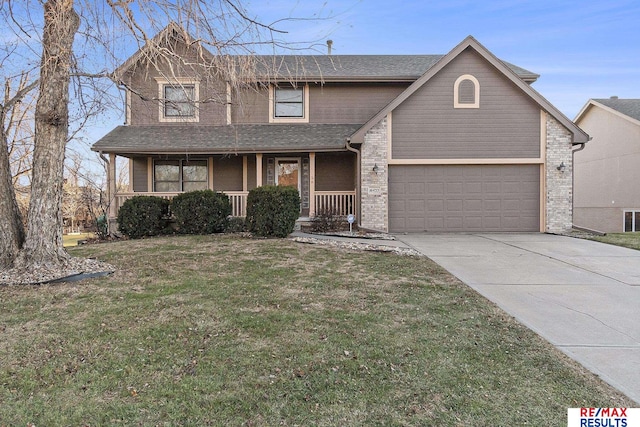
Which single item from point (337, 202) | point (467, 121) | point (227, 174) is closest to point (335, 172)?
point (337, 202)

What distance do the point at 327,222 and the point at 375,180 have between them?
2.09 metres

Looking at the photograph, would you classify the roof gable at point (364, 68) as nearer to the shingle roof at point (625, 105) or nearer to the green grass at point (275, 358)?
the green grass at point (275, 358)

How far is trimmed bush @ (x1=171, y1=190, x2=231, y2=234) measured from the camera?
1060 cm

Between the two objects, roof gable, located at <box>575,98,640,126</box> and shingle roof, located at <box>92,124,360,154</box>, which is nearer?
shingle roof, located at <box>92,124,360,154</box>

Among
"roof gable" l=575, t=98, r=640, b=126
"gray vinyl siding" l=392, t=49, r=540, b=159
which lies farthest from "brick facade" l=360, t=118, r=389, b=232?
"roof gable" l=575, t=98, r=640, b=126

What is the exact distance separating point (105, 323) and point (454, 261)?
5924 mm

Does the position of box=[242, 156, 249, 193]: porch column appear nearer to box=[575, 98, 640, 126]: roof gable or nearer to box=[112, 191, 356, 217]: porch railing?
box=[112, 191, 356, 217]: porch railing

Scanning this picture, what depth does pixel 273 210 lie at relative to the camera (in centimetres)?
951

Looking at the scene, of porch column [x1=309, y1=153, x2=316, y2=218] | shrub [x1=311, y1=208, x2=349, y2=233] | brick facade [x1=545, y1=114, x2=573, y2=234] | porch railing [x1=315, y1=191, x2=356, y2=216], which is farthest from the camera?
porch railing [x1=315, y1=191, x2=356, y2=216]

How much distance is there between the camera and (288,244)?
860 cm

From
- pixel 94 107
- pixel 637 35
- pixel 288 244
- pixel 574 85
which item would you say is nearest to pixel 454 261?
pixel 288 244

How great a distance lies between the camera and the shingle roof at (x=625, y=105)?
17.2 metres

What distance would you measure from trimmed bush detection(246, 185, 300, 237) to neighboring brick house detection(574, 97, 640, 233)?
667 inches

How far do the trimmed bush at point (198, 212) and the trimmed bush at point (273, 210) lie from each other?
149cm
